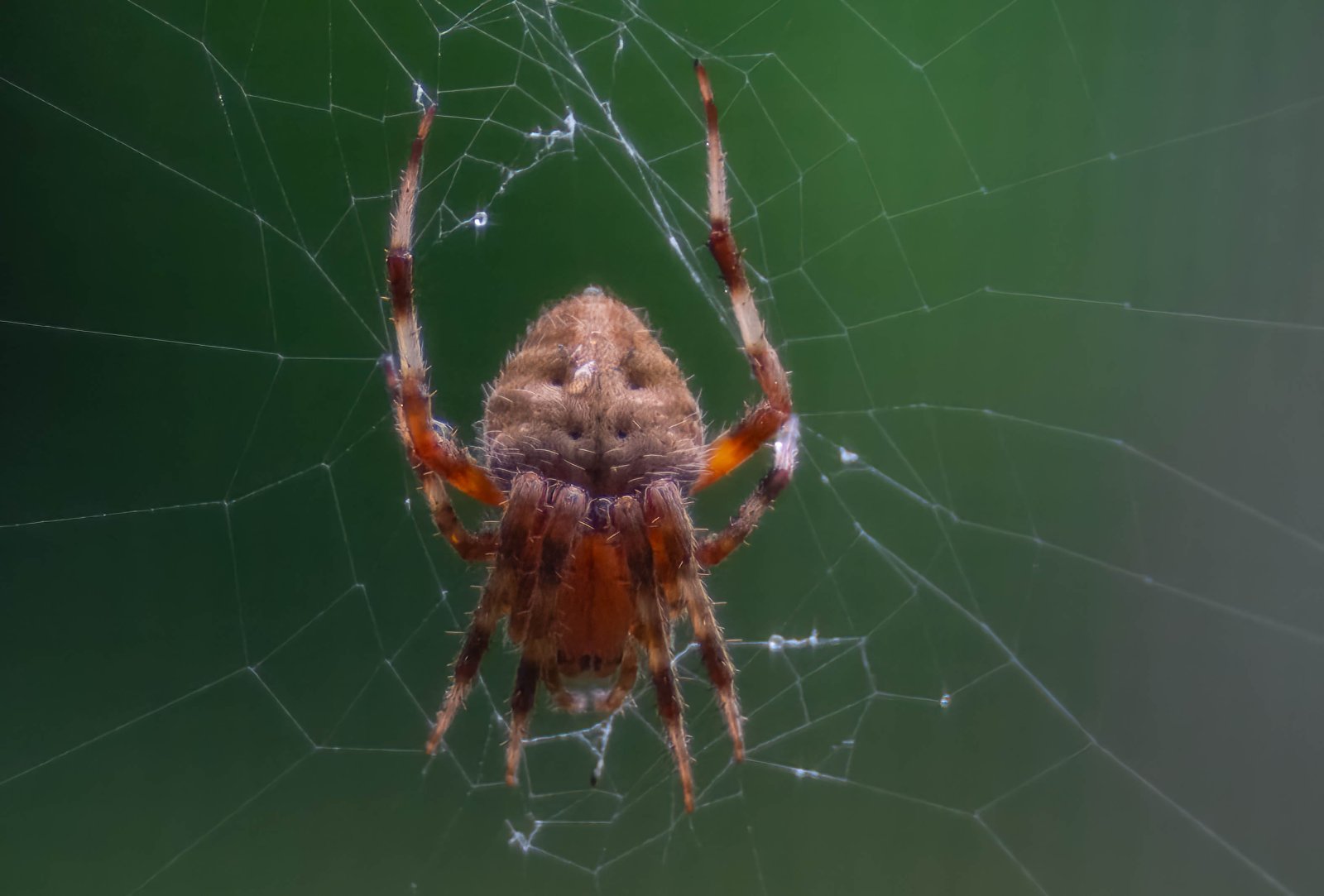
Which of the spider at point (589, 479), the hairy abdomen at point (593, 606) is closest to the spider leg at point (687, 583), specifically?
the spider at point (589, 479)

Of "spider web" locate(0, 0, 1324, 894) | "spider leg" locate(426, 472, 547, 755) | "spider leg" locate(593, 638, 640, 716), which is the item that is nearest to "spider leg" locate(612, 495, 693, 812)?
"spider leg" locate(593, 638, 640, 716)

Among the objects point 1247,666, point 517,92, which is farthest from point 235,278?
point 1247,666

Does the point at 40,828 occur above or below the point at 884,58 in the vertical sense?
below

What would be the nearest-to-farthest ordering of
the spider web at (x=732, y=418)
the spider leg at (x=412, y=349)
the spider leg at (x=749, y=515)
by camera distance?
the spider leg at (x=412, y=349)
the spider leg at (x=749, y=515)
the spider web at (x=732, y=418)

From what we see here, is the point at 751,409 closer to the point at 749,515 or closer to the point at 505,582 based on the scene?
the point at 749,515

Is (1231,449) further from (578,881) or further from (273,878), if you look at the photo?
(273,878)

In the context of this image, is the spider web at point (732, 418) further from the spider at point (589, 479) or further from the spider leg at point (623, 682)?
the spider leg at point (623, 682)
